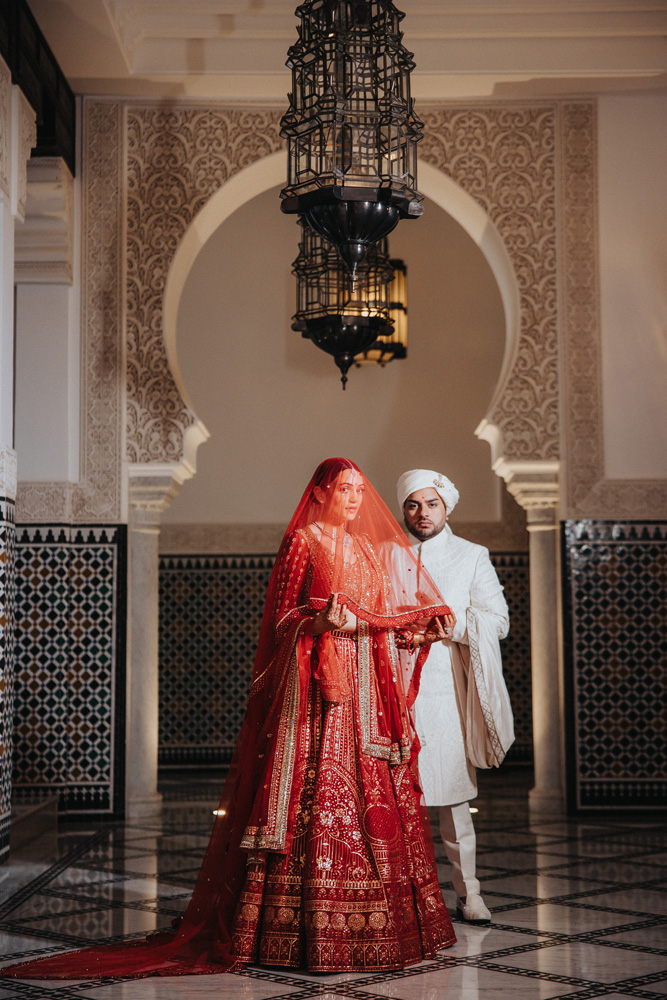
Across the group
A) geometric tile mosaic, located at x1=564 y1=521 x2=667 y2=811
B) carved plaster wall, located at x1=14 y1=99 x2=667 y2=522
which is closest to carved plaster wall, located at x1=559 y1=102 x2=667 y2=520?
carved plaster wall, located at x1=14 y1=99 x2=667 y2=522

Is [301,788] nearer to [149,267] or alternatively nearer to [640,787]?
[640,787]

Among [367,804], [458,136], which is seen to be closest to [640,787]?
[367,804]

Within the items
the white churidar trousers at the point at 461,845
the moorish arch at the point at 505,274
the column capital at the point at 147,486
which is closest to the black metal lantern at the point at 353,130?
the white churidar trousers at the point at 461,845

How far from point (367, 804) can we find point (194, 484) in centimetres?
509

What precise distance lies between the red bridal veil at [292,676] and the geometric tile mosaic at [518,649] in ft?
14.3

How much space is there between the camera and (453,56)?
531 cm

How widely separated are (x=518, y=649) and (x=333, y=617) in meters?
4.82

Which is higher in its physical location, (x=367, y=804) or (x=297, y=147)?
(x=297, y=147)

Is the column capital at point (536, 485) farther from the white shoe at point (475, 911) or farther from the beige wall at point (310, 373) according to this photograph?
the white shoe at point (475, 911)

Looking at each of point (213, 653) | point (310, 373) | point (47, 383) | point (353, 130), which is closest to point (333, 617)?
point (353, 130)

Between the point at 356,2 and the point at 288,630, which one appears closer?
the point at 288,630

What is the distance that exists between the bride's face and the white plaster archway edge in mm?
2553

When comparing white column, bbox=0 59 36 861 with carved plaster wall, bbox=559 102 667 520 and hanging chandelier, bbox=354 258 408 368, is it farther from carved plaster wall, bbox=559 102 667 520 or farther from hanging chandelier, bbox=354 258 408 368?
carved plaster wall, bbox=559 102 667 520

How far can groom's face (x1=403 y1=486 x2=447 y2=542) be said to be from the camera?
11.3 feet
